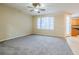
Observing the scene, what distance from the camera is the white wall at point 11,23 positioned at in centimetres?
460

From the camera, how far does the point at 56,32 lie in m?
6.96

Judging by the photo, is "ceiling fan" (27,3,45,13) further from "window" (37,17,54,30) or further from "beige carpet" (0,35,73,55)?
"window" (37,17,54,30)

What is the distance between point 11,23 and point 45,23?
2.96 m

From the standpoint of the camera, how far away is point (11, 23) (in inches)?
206

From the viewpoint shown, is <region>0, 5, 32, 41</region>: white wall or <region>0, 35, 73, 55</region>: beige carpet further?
<region>0, 5, 32, 41</region>: white wall

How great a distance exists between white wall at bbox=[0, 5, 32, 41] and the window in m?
1.14

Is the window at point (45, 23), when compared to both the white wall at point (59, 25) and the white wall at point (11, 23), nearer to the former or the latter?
the white wall at point (59, 25)

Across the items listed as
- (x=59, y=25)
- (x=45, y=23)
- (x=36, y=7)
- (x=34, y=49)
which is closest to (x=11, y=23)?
(x=36, y=7)

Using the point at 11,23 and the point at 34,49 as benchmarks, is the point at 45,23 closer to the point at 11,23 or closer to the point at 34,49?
the point at 11,23

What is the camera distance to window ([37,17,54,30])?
721 cm

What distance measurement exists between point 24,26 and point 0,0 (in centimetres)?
626

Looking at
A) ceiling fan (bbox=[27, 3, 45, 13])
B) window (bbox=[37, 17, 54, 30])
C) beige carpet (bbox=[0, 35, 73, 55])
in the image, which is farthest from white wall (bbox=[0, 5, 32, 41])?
ceiling fan (bbox=[27, 3, 45, 13])

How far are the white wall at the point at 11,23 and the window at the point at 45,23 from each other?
3.74 ft
